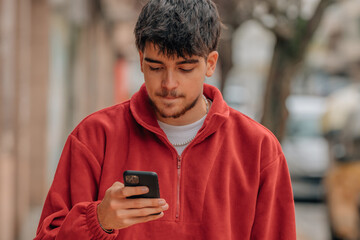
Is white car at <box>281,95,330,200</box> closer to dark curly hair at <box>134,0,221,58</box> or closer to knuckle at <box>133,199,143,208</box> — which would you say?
dark curly hair at <box>134,0,221,58</box>

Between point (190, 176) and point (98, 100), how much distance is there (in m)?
14.0

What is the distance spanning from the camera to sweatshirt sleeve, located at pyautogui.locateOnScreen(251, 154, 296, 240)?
2074mm

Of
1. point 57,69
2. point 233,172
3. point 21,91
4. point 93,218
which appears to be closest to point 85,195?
point 93,218

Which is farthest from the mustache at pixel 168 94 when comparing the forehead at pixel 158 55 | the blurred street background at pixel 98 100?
the blurred street background at pixel 98 100

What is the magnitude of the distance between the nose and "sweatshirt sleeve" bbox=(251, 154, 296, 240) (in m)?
0.47

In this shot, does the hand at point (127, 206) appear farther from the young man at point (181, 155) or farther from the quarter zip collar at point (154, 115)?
the quarter zip collar at point (154, 115)

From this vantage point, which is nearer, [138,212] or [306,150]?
[138,212]

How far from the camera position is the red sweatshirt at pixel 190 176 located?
6.66 feet

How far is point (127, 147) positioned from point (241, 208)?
482 millimetres

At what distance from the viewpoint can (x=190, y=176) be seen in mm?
2068

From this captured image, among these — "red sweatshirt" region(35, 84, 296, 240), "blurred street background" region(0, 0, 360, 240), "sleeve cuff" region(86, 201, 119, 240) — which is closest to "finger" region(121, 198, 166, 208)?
"sleeve cuff" region(86, 201, 119, 240)

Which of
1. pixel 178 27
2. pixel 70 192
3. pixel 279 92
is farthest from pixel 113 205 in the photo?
pixel 279 92

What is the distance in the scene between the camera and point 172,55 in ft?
6.48

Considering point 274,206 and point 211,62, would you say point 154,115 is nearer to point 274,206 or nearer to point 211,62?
point 211,62
